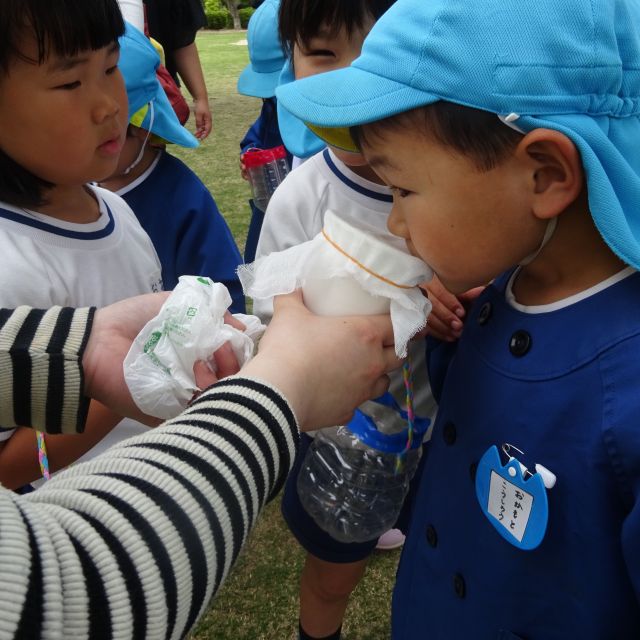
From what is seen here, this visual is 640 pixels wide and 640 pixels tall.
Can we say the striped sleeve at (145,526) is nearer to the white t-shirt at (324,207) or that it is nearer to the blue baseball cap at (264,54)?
the white t-shirt at (324,207)

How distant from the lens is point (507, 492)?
881 mm

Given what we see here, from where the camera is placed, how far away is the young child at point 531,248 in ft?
2.42

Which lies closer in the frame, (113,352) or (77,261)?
(113,352)

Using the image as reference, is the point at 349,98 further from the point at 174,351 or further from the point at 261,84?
the point at 261,84

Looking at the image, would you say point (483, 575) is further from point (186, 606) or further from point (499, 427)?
point (186, 606)

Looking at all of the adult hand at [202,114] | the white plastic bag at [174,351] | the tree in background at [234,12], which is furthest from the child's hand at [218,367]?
the tree in background at [234,12]

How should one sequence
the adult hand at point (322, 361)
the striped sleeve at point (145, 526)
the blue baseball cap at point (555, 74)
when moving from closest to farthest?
the striped sleeve at point (145, 526) < the blue baseball cap at point (555, 74) < the adult hand at point (322, 361)

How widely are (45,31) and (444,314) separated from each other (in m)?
0.91

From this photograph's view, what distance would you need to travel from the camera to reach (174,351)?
938 mm

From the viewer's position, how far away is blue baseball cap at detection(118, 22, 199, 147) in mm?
1789

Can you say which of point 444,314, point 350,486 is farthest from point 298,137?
point 350,486

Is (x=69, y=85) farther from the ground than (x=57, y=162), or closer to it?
farther from the ground

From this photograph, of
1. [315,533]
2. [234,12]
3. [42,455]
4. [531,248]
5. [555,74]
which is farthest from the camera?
[234,12]

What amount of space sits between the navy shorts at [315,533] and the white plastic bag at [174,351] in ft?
2.07
